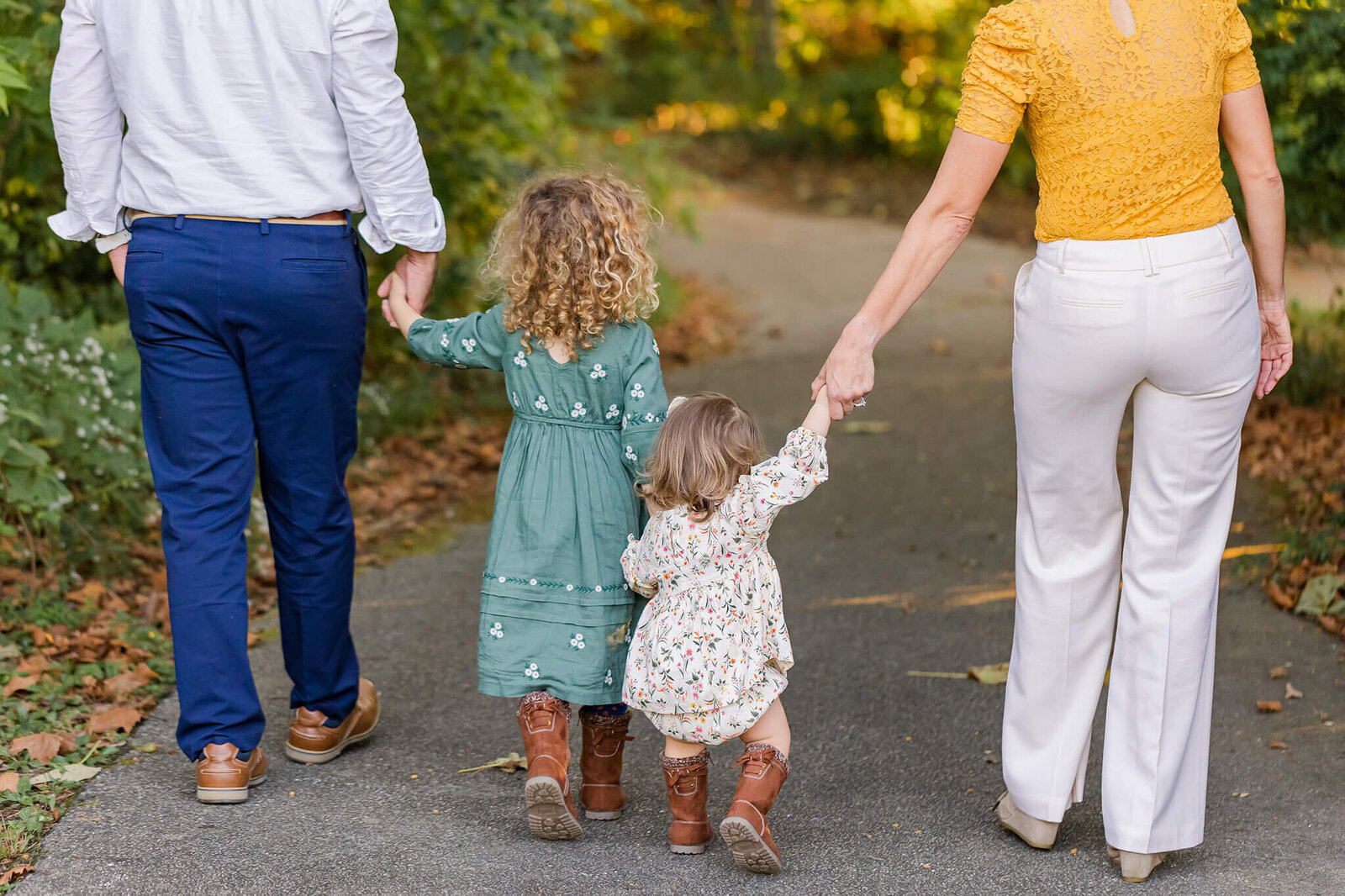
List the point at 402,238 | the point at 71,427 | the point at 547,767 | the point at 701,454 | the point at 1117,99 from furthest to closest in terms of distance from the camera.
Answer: the point at 71,427 → the point at 402,238 → the point at 547,767 → the point at 701,454 → the point at 1117,99

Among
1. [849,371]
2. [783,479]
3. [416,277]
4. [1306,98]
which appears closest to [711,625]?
[783,479]

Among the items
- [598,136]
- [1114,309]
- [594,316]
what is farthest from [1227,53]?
[598,136]

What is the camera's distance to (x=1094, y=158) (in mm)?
2787

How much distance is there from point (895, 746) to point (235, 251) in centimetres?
221

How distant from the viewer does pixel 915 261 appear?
295 cm

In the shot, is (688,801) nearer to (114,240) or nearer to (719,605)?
(719,605)

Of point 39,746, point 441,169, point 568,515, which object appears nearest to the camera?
point 568,515

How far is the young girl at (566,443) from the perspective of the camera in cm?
313

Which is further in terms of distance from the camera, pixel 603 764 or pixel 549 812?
pixel 603 764

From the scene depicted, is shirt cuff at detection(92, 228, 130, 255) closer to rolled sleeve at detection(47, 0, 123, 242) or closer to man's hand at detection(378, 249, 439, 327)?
rolled sleeve at detection(47, 0, 123, 242)

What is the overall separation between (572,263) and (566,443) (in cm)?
43

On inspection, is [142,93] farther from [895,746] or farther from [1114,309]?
[895,746]

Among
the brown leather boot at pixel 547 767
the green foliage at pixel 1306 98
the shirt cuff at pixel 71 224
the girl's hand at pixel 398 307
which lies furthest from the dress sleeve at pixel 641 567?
the green foliage at pixel 1306 98

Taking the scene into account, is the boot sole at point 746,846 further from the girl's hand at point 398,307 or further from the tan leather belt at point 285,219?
the tan leather belt at point 285,219
